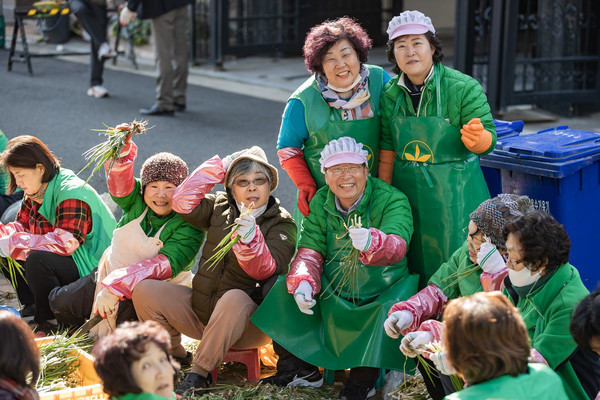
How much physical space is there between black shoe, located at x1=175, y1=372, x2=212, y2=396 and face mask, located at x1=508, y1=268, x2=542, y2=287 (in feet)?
5.03

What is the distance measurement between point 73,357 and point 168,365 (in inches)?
64.6

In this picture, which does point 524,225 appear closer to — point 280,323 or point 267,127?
→ point 280,323

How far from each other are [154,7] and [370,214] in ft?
18.5

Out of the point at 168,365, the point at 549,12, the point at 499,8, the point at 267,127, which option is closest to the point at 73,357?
the point at 168,365

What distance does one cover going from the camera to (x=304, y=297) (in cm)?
384

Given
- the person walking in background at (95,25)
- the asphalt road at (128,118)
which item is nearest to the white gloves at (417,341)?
the asphalt road at (128,118)

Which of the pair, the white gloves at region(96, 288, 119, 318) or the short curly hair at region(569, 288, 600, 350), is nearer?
the short curly hair at region(569, 288, 600, 350)

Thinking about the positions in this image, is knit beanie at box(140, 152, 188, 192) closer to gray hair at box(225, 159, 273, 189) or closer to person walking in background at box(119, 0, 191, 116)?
gray hair at box(225, 159, 273, 189)

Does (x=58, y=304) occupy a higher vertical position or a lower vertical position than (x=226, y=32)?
lower

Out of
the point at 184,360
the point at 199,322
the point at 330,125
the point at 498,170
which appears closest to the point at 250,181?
the point at 330,125

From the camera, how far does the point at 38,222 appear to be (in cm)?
469

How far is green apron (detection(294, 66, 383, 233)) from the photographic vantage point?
4.20 meters

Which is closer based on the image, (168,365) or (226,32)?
(168,365)

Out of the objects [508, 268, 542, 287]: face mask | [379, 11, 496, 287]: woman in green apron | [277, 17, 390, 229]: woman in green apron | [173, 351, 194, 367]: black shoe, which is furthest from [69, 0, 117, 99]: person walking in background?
[508, 268, 542, 287]: face mask
